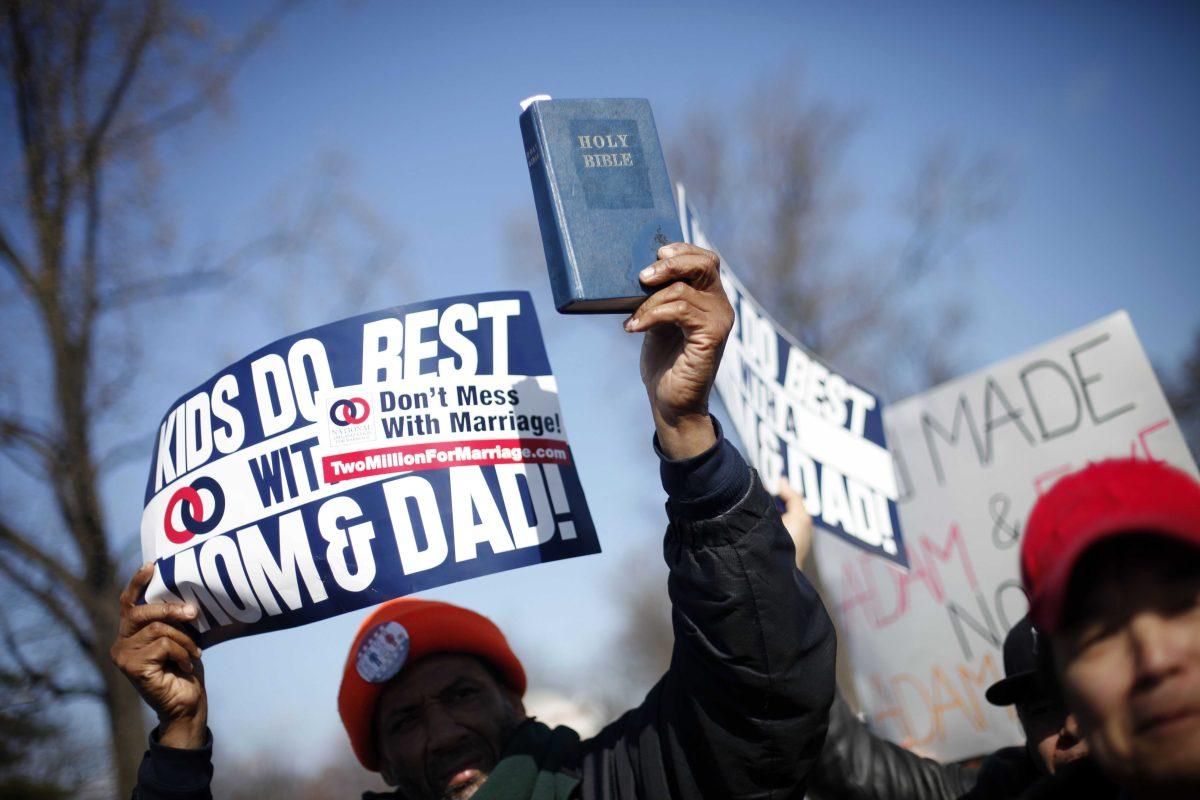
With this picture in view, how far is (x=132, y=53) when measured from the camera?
5059mm

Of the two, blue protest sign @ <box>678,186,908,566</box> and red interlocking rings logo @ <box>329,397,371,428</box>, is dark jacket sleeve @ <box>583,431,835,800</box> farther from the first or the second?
blue protest sign @ <box>678,186,908,566</box>

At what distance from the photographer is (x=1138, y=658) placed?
3.50 feet

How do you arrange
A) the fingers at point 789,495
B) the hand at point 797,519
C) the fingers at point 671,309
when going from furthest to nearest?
the fingers at point 789,495
the hand at point 797,519
the fingers at point 671,309

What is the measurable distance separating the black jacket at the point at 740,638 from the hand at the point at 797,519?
0.93 m

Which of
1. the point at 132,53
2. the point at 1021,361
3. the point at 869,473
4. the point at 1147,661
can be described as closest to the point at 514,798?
the point at 1147,661

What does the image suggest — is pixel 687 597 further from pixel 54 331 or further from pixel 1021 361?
pixel 54 331

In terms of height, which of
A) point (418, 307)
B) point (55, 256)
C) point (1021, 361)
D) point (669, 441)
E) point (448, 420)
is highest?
point (55, 256)

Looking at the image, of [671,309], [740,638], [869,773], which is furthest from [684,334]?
[869,773]

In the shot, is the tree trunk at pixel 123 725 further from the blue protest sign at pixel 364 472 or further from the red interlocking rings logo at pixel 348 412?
the red interlocking rings logo at pixel 348 412

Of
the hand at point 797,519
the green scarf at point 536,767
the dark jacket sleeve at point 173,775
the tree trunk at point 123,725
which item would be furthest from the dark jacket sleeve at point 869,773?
the tree trunk at point 123,725

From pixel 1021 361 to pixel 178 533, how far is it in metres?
3.76

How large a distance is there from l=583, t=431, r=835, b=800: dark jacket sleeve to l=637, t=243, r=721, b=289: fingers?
0.29 meters

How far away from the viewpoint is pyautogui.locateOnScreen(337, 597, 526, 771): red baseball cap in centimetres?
247

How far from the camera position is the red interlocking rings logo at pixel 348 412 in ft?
7.55
